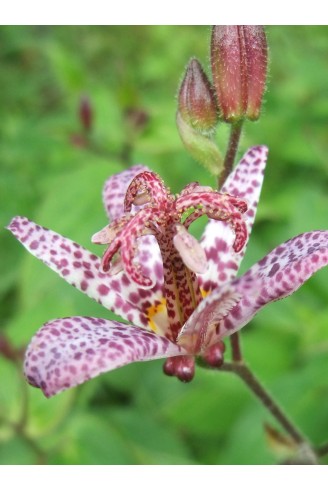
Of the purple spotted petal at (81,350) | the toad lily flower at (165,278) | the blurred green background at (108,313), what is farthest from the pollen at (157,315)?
the blurred green background at (108,313)

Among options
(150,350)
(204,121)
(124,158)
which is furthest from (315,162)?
(150,350)

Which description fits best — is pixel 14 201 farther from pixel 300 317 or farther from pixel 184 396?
pixel 300 317

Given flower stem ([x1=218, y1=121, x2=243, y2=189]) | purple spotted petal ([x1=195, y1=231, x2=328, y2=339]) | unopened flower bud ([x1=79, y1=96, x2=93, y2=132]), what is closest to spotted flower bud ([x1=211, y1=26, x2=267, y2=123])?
flower stem ([x1=218, y1=121, x2=243, y2=189])

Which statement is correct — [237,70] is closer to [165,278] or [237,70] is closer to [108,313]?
[165,278]

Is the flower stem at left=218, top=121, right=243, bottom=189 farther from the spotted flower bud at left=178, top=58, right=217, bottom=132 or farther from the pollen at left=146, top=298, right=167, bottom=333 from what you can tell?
the pollen at left=146, top=298, right=167, bottom=333

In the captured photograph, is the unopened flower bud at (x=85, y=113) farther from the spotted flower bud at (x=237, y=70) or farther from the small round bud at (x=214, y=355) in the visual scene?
the small round bud at (x=214, y=355)

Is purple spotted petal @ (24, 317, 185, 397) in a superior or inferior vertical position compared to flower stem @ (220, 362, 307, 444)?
superior

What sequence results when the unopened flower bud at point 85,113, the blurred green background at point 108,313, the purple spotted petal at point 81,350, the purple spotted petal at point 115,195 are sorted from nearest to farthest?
1. the purple spotted petal at point 81,350
2. the purple spotted petal at point 115,195
3. the blurred green background at point 108,313
4. the unopened flower bud at point 85,113
